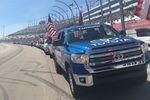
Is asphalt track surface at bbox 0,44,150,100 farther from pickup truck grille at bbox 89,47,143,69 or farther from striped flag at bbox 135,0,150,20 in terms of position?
striped flag at bbox 135,0,150,20

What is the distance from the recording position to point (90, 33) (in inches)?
456

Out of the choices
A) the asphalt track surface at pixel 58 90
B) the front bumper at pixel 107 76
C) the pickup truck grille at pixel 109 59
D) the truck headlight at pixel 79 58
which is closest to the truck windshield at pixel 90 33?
the asphalt track surface at pixel 58 90

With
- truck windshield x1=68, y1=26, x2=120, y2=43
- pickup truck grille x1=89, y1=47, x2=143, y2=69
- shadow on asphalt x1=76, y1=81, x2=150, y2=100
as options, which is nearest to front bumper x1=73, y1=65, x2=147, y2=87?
pickup truck grille x1=89, y1=47, x2=143, y2=69

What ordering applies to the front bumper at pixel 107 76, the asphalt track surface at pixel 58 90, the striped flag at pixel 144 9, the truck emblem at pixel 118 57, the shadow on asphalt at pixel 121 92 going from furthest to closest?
the striped flag at pixel 144 9 < the asphalt track surface at pixel 58 90 < the shadow on asphalt at pixel 121 92 < the truck emblem at pixel 118 57 < the front bumper at pixel 107 76

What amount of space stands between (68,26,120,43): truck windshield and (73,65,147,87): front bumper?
6.98ft

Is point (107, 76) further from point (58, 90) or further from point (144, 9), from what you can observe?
point (144, 9)

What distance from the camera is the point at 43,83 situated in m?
13.6

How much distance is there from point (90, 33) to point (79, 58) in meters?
2.34

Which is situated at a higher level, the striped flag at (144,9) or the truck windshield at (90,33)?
the striped flag at (144,9)

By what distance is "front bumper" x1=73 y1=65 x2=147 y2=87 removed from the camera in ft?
29.8

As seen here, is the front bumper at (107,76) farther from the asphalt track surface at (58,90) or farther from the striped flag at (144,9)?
the striped flag at (144,9)

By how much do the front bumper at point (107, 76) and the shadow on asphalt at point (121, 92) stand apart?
0.58 meters

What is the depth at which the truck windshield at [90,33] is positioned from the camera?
1137 centimetres

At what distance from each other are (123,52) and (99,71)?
731 millimetres
